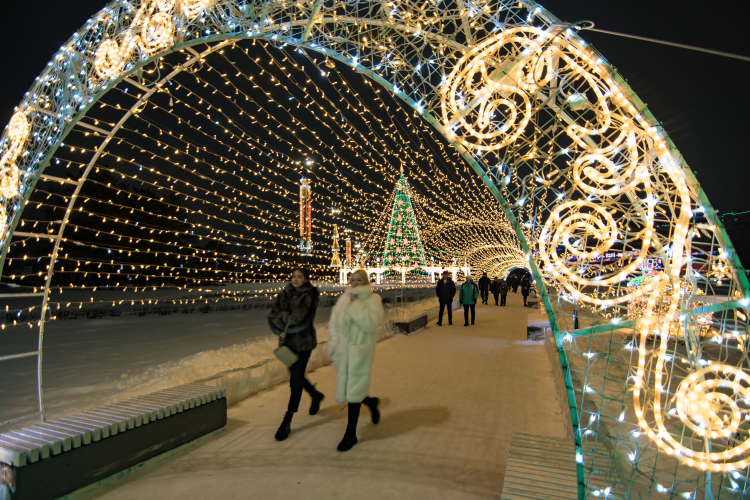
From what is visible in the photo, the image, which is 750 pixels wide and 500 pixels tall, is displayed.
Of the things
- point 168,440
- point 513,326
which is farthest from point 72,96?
point 513,326

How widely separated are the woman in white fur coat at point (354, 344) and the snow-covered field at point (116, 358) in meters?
1.97

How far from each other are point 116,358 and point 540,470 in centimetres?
614

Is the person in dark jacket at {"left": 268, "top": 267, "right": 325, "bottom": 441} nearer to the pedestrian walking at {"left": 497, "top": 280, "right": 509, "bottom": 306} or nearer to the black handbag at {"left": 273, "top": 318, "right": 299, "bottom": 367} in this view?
the black handbag at {"left": 273, "top": 318, "right": 299, "bottom": 367}

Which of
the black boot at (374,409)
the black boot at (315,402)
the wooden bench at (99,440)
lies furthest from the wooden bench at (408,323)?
the wooden bench at (99,440)

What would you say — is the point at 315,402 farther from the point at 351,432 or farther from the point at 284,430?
the point at 351,432

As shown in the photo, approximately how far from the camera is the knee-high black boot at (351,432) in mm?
3094

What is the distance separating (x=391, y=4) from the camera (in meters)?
3.30

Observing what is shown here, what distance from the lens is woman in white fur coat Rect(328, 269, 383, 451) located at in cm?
317

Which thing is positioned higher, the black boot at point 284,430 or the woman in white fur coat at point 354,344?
the woman in white fur coat at point 354,344

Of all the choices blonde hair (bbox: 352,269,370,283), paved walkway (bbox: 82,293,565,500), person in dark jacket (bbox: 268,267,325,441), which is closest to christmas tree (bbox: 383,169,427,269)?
paved walkway (bbox: 82,293,565,500)

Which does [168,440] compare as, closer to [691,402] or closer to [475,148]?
[475,148]

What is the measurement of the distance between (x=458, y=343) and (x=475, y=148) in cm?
586

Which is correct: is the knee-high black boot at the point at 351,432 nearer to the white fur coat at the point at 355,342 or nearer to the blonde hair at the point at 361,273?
the white fur coat at the point at 355,342

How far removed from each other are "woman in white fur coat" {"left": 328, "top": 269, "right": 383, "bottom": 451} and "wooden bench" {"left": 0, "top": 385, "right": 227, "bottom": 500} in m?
1.07
